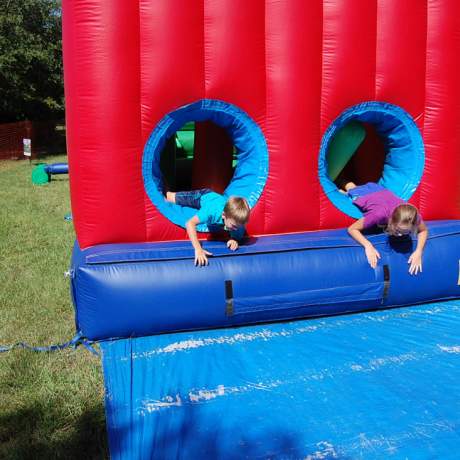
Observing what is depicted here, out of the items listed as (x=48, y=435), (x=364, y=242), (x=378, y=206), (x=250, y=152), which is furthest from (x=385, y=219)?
(x=48, y=435)

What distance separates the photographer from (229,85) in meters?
3.32

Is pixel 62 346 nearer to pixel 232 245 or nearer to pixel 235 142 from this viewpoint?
pixel 232 245

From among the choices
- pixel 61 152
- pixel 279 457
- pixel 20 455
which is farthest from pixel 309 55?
pixel 61 152

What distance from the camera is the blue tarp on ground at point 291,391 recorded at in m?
2.06

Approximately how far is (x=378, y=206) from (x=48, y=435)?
248 cm

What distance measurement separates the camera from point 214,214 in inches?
128

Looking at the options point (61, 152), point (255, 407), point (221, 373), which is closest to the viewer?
point (255, 407)

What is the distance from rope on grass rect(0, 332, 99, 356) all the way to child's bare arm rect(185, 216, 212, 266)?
0.77 metres

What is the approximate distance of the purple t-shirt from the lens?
11.3 feet

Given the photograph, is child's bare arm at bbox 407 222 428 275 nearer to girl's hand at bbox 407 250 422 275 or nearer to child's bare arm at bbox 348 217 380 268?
girl's hand at bbox 407 250 422 275

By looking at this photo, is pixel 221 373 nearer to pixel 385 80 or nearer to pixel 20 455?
pixel 20 455

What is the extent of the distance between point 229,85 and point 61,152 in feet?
43.2

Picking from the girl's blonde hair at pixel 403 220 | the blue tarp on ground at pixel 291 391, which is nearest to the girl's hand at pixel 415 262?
the girl's blonde hair at pixel 403 220

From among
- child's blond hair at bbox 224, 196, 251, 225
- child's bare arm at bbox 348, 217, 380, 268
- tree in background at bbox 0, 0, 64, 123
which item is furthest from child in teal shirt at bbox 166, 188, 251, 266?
tree in background at bbox 0, 0, 64, 123
